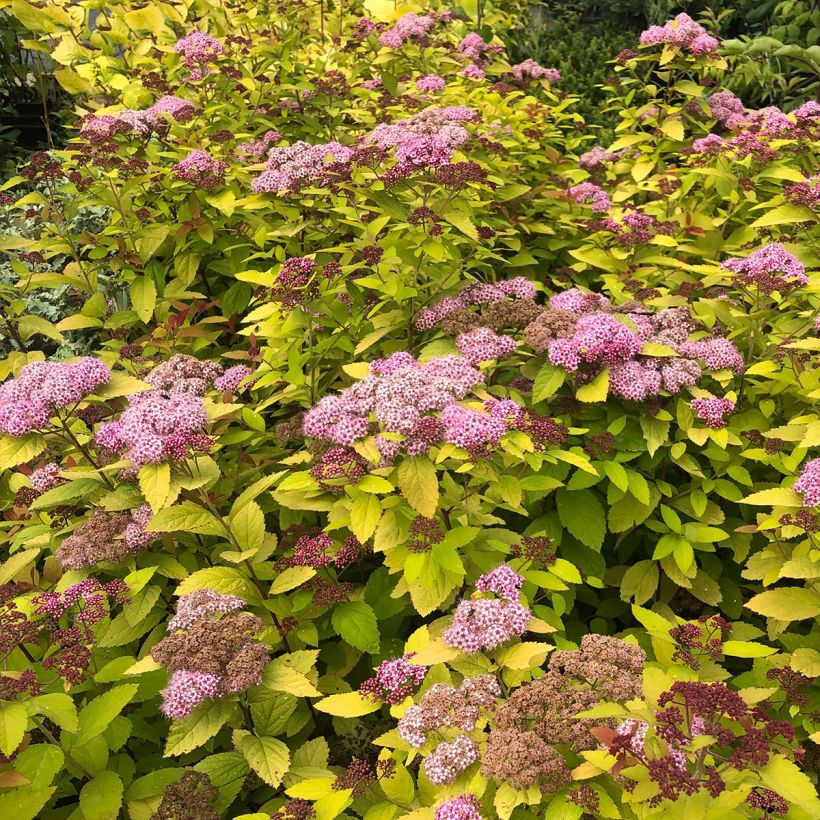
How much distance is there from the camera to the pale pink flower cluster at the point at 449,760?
1585 millimetres

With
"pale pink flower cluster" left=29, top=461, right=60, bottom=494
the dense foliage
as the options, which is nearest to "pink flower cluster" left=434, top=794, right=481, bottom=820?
the dense foliage

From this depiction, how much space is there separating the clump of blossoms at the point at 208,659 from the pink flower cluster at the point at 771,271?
7.48 feet

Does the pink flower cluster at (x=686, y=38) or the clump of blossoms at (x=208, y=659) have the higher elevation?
the pink flower cluster at (x=686, y=38)

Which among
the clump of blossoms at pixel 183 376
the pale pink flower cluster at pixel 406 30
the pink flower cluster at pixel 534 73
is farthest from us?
the pink flower cluster at pixel 534 73

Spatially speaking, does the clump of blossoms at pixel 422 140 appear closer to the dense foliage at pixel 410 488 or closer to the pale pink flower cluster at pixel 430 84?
the dense foliage at pixel 410 488

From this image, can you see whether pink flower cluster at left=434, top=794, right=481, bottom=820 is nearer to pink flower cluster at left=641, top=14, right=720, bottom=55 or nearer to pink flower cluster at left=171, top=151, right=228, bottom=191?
pink flower cluster at left=171, top=151, right=228, bottom=191

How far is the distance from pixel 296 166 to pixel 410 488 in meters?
1.76

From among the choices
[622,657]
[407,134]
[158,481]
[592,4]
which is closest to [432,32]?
[407,134]

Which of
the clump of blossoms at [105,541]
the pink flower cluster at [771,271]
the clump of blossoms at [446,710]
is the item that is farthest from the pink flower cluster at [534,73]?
the clump of blossoms at [446,710]

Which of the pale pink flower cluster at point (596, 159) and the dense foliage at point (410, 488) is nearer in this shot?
the dense foliage at point (410, 488)

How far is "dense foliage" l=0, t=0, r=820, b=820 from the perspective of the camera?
173 centimetres

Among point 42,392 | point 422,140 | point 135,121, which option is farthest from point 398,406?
point 135,121

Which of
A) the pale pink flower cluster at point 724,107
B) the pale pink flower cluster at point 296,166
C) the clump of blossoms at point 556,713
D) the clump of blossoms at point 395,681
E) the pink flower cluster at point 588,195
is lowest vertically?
the clump of blossoms at point 395,681

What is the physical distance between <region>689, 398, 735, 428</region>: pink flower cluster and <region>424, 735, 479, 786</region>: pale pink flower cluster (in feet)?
5.22
